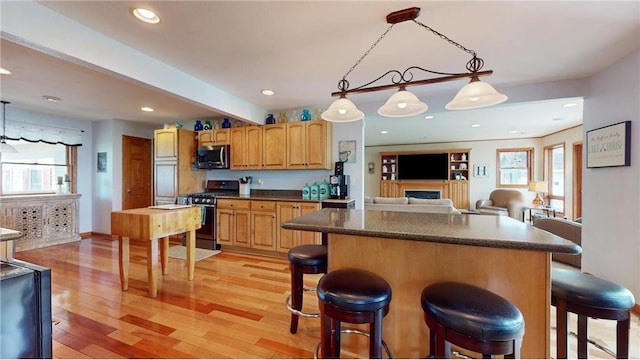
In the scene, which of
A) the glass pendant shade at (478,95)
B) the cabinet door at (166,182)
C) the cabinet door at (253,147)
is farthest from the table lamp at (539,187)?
the cabinet door at (166,182)

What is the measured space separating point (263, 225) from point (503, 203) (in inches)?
246

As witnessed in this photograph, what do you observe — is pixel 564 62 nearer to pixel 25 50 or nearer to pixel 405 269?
pixel 405 269

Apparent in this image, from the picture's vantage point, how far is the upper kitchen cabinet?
13.1 ft

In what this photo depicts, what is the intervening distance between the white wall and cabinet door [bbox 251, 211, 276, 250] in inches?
148

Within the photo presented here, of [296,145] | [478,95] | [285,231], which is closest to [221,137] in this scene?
Answer: [296,145]

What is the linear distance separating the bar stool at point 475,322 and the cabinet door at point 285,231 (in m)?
2.66

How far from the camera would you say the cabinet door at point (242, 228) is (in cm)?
404

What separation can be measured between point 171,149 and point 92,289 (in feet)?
8.03

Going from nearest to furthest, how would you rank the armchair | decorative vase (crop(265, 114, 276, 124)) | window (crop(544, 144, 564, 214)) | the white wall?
the white wall < decorative vase (crop(265, 114, 276, 124)) < window (crop(544, 144, 564, 214)) < the armchair

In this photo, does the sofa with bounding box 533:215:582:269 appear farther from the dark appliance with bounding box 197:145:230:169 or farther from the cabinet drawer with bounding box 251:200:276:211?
the dark appliance with bounding box 197:145:230:169

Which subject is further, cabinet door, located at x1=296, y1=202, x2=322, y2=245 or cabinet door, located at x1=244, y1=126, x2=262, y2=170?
cabinet door, located at x1=244, y1=126, x2=262, y2=170

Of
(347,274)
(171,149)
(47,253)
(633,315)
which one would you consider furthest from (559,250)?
(47,253)

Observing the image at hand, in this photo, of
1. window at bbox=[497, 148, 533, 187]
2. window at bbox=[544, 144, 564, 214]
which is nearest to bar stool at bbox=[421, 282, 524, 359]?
window at bbox=[544, 144, 564, 214]

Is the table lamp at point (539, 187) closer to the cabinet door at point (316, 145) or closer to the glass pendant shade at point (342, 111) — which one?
the cabinet door at point (316, 145)
